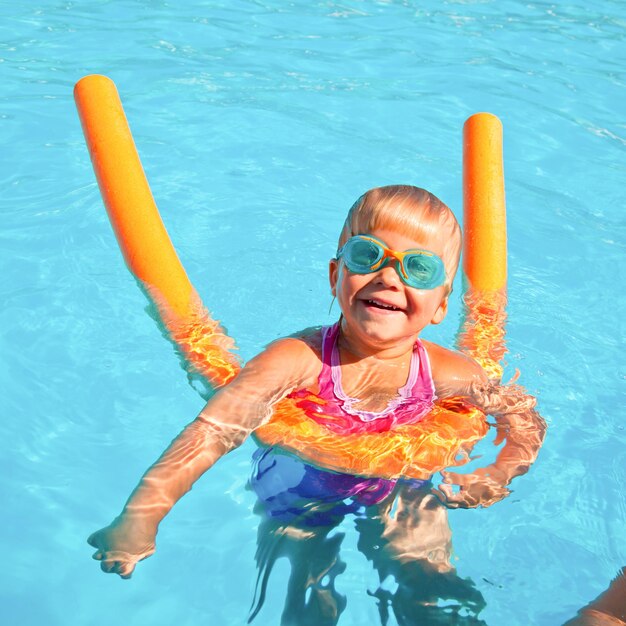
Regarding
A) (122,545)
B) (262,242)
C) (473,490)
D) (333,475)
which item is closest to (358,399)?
(333,475)

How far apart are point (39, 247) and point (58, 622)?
237cm

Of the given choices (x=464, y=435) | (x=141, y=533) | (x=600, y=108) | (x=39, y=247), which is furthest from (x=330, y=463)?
(x=600, y=108)

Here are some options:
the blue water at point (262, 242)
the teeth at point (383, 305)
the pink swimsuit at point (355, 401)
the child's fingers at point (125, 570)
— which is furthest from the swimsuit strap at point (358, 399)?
the child's fingers at point (125, 570)

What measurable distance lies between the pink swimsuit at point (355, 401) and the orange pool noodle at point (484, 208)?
0.89 metres

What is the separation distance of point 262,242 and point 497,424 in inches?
85.7

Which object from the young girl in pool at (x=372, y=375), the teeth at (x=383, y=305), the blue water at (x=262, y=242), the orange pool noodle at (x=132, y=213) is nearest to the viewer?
the young girl in pool at (x=372, y=375)

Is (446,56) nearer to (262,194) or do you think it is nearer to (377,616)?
(262,194)

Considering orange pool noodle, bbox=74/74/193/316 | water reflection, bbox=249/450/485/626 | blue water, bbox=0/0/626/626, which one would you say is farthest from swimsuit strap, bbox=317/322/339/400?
orange pool noodle, bbox=74/74/193/316

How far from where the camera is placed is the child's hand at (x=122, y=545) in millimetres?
2234

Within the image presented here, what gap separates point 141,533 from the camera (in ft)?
7.50

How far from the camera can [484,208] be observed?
3844mm

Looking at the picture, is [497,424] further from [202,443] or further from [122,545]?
[122,545]

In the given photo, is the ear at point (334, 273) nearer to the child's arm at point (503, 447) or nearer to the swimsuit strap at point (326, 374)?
the swimsuit strap at point (326, 374)

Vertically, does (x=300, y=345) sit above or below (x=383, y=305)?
below
